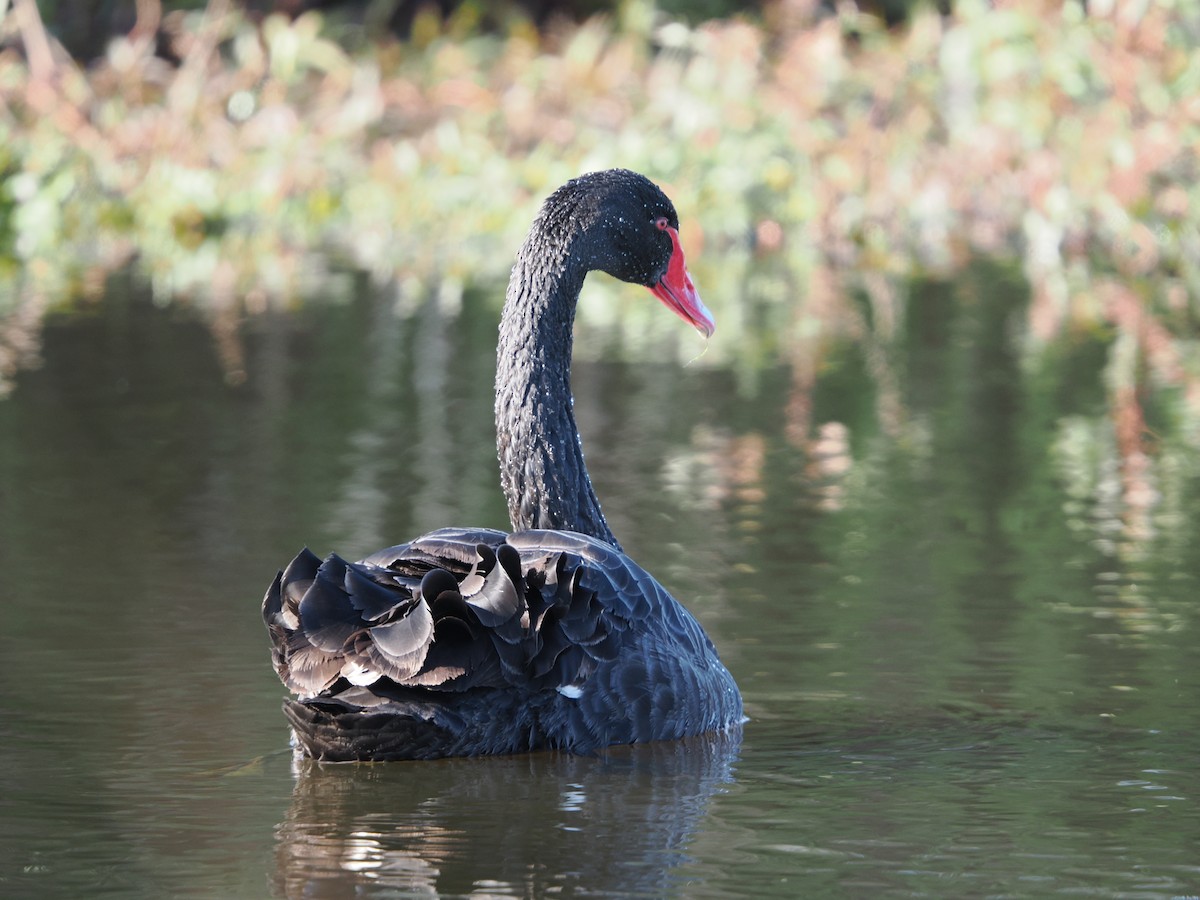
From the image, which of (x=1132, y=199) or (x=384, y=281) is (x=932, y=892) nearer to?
(x=384, y=281)

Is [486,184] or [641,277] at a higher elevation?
[486,184]

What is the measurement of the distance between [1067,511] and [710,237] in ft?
37.7

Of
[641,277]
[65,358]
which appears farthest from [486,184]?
[641,277]

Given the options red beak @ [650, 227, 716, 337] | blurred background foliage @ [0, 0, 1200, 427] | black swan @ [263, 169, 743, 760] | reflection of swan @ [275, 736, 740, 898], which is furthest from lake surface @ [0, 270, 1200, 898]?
blurred background foliage @ [0, 0, 1200, 427]

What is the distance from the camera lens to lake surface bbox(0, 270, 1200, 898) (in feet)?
15.9

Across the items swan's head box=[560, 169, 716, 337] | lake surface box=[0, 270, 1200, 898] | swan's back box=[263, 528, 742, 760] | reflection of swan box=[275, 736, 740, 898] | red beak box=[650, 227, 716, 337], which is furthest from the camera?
red beak box=[650, 227, 716, 337]

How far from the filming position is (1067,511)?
914cm

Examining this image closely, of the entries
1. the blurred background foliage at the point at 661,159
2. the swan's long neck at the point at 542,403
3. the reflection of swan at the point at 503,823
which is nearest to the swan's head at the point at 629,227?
the swan's long neck at the point at 542,403

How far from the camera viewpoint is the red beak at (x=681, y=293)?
23.4 feet

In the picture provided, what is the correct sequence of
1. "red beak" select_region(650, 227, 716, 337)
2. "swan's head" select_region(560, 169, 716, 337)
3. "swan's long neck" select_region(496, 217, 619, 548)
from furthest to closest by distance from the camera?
"red beak" select_region(650, 227, 716, 337), "swan's head" select_region(560, 169, 716, 337), "swan's long neck" select_region(496, 217, 619, 548)

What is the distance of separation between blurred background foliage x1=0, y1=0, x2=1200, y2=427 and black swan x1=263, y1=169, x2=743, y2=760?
28.2 feet

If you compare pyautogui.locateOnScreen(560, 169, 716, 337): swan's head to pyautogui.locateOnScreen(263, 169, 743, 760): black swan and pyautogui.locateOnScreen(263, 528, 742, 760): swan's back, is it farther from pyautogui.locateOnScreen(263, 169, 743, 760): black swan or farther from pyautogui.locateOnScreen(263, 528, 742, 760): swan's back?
pyautogui.locateOnScreen(263, 528, 742, 760): swan's back

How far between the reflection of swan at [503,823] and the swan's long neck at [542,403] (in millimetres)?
881

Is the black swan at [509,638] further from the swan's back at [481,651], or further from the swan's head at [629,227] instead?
the swan's head at [629,227]
